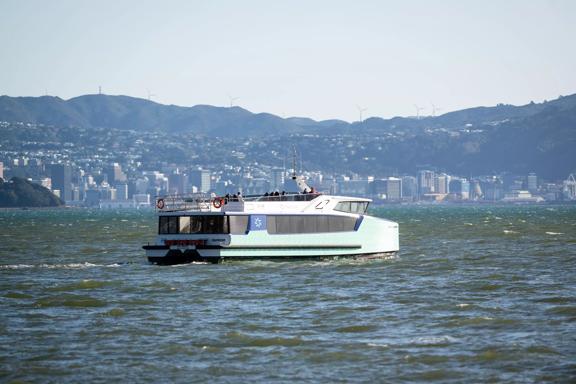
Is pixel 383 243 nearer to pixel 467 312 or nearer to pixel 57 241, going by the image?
pixel 467 312

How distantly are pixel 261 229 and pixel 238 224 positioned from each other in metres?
1.10

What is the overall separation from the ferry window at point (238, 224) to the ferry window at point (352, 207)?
15.1 ft

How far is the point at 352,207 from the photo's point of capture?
5738 centimetres

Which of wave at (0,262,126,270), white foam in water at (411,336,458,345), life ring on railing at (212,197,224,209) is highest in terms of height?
life ring on railing at (212,197,224,209)

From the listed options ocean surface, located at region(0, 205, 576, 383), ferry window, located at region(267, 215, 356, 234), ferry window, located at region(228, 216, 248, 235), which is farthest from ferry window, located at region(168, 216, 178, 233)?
ferry window, located at region(267, 215, 356, 234)

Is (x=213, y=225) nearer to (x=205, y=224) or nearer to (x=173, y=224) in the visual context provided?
(x=205, y=224)

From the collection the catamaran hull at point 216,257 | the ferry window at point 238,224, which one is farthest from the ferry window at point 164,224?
the ferry window at point 238,224

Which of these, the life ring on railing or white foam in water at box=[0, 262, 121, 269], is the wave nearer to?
white foam in water at box=[0, 262, 121, 269]

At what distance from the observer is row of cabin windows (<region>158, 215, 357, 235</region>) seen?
54.3 meters

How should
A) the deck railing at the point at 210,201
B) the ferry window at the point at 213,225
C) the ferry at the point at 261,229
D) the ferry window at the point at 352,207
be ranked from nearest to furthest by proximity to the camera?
the ferry at the point at 261,229
the ferry window at the point at 213,225
the deck railing at the point at 210,201
the ferry window at the point at 352,207

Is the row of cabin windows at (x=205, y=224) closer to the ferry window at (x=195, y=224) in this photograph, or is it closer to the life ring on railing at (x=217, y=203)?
the ferry window at (x=195, y=224)

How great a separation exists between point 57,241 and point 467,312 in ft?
198

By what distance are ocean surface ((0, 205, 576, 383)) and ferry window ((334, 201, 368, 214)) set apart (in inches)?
109

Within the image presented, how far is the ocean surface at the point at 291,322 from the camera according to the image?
27828 mm
